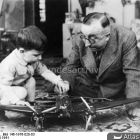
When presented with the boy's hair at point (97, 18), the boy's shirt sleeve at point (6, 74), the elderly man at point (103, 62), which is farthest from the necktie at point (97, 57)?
the boy's shirt sleeve at point (6, 74)

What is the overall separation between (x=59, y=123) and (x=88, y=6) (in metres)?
0.46

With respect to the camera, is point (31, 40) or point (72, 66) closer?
point (31, 40)

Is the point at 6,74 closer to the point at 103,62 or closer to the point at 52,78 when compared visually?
the point at 52,78

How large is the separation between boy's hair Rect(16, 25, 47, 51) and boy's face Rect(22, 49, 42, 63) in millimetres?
12

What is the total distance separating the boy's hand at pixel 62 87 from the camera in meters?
1.19

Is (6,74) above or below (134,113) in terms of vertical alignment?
above

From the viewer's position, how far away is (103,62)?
1.18m

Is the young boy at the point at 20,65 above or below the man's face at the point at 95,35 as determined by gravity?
below

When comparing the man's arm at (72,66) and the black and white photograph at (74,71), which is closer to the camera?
the black and white photograph at (74,71)

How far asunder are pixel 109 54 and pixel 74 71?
6.1 inches

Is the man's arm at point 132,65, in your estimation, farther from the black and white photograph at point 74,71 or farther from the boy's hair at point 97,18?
the boy's hair at point 97,18

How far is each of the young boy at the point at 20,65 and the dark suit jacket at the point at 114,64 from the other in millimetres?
155

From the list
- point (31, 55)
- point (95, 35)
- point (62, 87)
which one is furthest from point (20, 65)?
point (95, 35)

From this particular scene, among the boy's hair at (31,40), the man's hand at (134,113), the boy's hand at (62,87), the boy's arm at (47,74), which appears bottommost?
the man's hand at (134,113)
